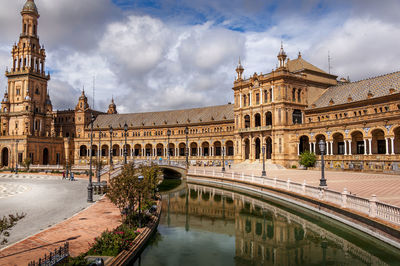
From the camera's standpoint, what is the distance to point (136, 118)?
95.9 meters

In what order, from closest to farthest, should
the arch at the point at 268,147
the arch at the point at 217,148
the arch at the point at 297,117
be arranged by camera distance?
1. the arch at the point at 297,117
2. the arch at the point at 268,147
3. the arch at the point at 217,148

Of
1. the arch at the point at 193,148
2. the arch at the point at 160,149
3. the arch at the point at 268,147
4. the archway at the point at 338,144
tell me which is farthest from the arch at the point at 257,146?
the arch at the point at 160,149

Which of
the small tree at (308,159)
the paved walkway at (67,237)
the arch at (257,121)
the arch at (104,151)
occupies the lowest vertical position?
the paved walkway at (67,237)

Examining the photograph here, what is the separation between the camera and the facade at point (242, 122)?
48.2 metres

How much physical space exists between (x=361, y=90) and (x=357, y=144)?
1020 cm

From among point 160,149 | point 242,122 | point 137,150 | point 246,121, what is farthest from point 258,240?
point 137,150

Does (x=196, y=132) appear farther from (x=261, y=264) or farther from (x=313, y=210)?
(x=261, y=264)

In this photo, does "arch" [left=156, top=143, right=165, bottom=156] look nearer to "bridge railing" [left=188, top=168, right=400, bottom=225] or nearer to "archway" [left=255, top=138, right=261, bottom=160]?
"archway" [left=255, top=138, right=261, bottom=160]

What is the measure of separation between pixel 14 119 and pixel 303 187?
87.3 m

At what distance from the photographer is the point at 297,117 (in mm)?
62781

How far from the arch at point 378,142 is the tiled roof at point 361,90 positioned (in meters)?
6.30

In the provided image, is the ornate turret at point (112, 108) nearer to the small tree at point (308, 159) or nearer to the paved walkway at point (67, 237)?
the small tree at point (308, 159)

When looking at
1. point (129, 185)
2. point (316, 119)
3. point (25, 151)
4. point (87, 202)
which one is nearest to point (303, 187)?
point (129, 185)

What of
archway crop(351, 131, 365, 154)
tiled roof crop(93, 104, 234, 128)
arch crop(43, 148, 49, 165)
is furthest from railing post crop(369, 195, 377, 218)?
arch crop(43, 148, 49, 165)
